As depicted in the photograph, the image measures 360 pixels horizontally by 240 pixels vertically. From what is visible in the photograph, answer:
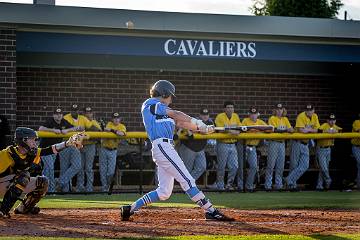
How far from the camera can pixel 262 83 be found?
19.6 meters

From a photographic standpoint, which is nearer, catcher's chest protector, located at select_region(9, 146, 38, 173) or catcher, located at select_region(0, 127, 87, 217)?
catcher, located at select_region(0, 127, 87, 217)

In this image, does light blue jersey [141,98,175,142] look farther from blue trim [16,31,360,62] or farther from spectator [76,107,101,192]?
blue trim [16,31,360,62]

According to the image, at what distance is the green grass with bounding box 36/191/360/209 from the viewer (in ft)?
41.6

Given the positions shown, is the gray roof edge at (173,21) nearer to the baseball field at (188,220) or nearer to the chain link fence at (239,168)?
the chain link fence at (239,168)

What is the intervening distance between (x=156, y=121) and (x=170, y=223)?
1184 mm

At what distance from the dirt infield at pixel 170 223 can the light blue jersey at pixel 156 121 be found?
1034 millimetres

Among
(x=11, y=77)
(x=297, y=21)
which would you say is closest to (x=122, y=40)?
(x=11, y=77)

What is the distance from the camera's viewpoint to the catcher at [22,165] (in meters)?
10.1

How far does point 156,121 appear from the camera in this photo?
9.83 metres

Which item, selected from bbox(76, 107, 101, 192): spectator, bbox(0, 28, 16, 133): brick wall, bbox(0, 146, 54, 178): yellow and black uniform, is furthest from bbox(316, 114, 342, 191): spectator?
bbox(0, 146, 54, 178): yellow and black uniform

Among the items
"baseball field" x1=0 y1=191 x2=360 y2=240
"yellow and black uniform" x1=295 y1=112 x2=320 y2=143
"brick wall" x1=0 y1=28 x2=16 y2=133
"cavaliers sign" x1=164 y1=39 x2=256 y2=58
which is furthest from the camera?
"cavaliers sign" x1=164 y1=39 x2=256 y2=58

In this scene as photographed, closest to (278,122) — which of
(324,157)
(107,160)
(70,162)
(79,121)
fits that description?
(324,157)

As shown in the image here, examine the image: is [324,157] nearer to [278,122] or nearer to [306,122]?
[306,122]

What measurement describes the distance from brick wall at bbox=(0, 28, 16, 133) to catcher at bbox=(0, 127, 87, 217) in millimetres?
5477
